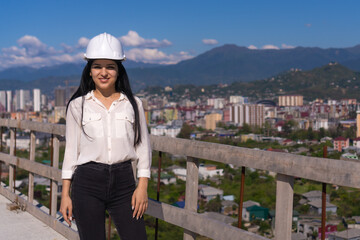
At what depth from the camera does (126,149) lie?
168 cm

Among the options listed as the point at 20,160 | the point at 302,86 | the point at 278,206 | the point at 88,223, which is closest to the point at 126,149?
the point at 88,223

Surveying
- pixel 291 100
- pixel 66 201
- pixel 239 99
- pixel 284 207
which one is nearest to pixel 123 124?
pixel 66 201

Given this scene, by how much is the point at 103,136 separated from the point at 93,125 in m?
0.06

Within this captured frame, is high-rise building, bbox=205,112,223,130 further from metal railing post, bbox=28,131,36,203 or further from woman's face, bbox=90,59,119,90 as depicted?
woman's face, bbox=90,59,119,90

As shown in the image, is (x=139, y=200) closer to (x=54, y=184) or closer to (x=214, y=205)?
(x=54, y=184)

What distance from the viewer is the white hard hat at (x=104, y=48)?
1678mm

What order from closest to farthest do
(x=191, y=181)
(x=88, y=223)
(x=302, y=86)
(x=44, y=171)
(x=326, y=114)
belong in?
(x=88, y=223) → (x=191, y=181) → (x=44, y=171) → (x=326, y=114) → (x=302, y=86)

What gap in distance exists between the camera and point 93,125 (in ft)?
5.50

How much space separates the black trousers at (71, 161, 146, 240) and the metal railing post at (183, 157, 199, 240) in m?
0.31

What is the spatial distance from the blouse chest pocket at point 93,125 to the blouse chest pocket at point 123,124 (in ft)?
0.19

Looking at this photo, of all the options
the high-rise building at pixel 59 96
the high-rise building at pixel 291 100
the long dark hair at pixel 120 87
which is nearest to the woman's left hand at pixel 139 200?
the long dark hair at pixel 120 87

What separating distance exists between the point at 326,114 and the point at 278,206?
8624 cm

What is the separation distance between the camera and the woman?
5.42 feet

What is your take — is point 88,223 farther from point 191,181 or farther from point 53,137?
point 53,137
